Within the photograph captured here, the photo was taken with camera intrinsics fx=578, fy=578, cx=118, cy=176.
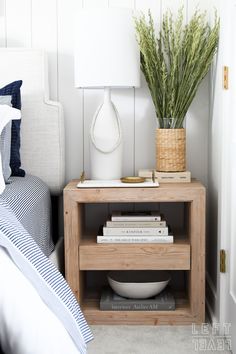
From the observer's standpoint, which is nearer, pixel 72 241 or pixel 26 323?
pixel 26 323

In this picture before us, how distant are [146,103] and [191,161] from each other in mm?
378

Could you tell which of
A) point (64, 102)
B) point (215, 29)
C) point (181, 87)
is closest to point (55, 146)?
point (64, 102)

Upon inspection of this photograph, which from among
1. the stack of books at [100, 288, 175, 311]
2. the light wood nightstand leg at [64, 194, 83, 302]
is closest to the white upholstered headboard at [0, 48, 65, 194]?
the light wood nightstand leg at [64, 194, 83, 302]

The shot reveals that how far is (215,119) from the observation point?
2.68m

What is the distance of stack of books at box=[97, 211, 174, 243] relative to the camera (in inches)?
102

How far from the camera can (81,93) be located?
2961mm

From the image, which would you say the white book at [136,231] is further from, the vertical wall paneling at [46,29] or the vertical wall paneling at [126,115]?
the vertical wall paneling at [46,29]

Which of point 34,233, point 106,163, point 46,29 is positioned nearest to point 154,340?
point 34,233

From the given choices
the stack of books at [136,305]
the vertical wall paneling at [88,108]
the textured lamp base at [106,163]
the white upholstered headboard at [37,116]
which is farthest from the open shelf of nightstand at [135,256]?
the vertical wall paneling at [88,108]

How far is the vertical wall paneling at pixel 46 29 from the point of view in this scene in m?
2.93

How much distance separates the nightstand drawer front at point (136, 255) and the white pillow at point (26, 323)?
1290mm

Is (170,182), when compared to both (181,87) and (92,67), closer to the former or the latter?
(181,87)

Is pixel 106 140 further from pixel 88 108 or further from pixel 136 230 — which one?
pixel 136 230

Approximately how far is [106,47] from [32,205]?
786mm
